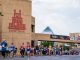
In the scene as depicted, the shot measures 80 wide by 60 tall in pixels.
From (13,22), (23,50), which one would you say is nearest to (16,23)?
(13,22)

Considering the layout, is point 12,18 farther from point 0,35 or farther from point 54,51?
point 54,51

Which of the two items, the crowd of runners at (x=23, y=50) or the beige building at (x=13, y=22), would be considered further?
the beige building at (x=13, y=22)

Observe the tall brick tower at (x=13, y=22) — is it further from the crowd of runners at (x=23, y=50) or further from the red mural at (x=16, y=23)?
the crowd of runners at (x=23, y=50)

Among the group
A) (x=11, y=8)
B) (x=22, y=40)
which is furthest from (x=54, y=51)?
(x=11, y=8)

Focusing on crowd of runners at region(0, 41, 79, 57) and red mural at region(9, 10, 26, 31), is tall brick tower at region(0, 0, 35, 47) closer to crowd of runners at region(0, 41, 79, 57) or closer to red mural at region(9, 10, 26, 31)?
red mural at region(9, 10, 26, 31)

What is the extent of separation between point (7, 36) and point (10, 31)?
82 centimetres

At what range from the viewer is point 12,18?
54.8 metres

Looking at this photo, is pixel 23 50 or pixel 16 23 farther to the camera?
pixel 16 23

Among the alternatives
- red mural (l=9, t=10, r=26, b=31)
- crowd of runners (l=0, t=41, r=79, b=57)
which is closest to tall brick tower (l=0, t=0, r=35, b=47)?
red mural (l=9, t=10, r=26, b=31)

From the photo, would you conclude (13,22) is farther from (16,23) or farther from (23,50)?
(23,50)

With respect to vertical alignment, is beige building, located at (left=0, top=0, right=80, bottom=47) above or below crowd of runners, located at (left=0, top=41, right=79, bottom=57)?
above

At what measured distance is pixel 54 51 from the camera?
5566 centimetres

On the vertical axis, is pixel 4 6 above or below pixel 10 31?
above

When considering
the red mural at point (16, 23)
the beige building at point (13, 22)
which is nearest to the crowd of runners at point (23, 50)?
the beige building at point (13, 22)
